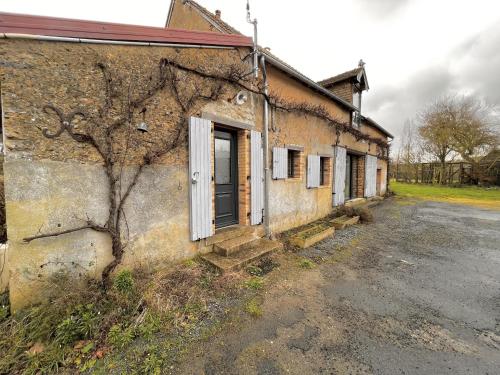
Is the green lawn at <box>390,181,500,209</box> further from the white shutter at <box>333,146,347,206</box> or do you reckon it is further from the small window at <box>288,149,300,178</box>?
the small window at <box>288,149,300,178</box>

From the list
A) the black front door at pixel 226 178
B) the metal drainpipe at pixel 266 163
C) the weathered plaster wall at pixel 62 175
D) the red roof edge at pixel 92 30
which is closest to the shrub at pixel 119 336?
the weathered plaster wall at pixel 62 175

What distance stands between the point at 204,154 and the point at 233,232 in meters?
1.81

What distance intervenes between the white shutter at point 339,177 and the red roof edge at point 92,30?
5.97m

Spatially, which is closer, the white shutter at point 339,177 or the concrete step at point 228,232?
the concrete step at point 228,232

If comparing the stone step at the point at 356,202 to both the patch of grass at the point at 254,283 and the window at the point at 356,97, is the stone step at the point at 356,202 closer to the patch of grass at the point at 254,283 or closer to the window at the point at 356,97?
the window at the point at 356,97

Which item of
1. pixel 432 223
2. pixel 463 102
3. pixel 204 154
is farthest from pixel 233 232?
pixel 463 102

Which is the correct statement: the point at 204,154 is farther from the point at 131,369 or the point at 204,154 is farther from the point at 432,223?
the point at 432,223

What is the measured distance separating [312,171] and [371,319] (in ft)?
15.2

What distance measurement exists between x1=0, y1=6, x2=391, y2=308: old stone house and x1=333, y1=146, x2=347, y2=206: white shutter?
268 centimetres

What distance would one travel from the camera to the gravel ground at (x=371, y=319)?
204cm

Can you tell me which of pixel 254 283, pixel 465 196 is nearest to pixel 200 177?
pixel 254 283

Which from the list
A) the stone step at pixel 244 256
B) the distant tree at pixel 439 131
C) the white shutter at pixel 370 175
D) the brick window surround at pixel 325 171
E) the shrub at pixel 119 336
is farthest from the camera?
the distant tree at pixel 439 131

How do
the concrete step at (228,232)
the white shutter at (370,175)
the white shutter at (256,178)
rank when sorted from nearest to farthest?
the concrete step at (228,232), the white shutter at (256,178), the white shutter at (370,175)

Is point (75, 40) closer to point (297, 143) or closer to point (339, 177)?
point (297, 143)
